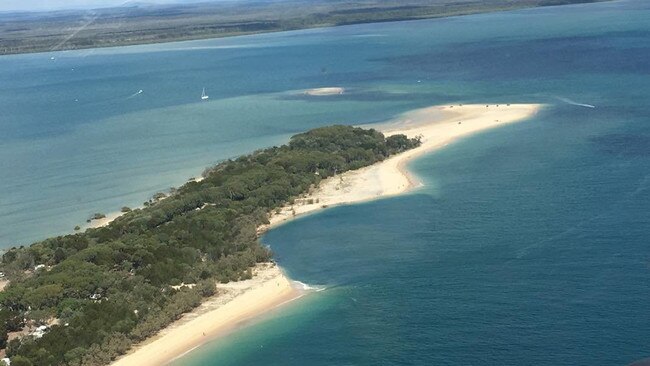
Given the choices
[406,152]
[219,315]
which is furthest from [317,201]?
[219,315]

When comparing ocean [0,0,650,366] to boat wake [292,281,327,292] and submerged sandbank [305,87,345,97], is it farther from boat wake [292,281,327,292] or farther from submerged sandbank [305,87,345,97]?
submerged sandbank [305,87,345,97]

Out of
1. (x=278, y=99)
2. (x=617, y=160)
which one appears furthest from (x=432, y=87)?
(x=617, y=160)

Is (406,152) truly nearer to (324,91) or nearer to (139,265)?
(139,265)

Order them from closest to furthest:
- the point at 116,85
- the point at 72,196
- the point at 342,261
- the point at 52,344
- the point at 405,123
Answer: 1. the point at 52,344
2. the point at 342,261
3. the point at 72,196
4. the point at 405,123
5. the point at 116,85

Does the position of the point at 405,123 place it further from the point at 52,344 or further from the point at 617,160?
the point at 52,344

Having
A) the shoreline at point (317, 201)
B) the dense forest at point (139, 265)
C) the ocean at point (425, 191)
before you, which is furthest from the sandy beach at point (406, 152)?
the ocean at point (425, 191)

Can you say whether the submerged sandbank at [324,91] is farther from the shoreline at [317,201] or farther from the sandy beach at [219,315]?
the sandy beach at [219,315]

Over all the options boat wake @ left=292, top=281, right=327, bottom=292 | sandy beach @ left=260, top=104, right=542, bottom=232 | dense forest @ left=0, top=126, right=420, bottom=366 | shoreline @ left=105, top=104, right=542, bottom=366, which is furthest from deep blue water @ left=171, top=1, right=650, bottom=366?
dense forest @ left=0, top=126, right=420, bottom=366

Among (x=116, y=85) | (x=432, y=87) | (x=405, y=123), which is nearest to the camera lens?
(x=405, y=123)
